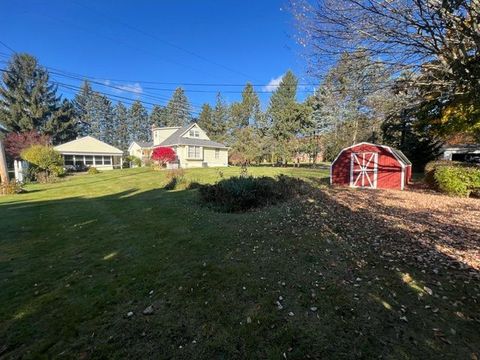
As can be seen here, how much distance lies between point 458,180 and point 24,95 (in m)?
49.9

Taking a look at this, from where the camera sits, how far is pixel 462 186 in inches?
394

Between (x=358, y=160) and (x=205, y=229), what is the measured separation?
10.8 m

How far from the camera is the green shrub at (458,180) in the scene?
9836mm

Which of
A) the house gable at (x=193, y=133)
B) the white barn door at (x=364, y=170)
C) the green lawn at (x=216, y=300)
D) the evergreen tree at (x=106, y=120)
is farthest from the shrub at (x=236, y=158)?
the evergreen tree at (x=106, y=120)

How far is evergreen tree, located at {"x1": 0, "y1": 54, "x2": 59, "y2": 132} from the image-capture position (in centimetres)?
3509

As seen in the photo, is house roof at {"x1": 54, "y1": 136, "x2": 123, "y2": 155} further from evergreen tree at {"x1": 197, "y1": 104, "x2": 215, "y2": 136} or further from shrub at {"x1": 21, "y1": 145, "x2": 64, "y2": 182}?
evergreen tree at {"x1": 197, "y1": 104, "x2": 215, "y2": 136}

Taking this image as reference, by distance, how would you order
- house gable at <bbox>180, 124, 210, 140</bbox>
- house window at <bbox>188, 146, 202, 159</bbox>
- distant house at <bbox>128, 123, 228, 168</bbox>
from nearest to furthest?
distant house at <bbox>128, 123, 228, 168</bbox>, house window at <bbox>188, 146, 202, 159</bbox>, house gable at <bbox>180, 124, 210, 140</bbox>

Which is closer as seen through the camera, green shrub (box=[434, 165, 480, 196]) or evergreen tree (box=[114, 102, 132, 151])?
green shrub (box=[434, 165, 480, 196])

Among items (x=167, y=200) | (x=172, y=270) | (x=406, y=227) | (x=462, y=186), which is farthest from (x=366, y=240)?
(x=462, y=186)

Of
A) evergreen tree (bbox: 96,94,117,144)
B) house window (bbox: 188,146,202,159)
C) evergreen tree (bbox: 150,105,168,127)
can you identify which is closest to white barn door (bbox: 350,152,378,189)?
house window (bbox: 188,146,202,159)

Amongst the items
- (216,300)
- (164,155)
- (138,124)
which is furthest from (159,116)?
(216,300)

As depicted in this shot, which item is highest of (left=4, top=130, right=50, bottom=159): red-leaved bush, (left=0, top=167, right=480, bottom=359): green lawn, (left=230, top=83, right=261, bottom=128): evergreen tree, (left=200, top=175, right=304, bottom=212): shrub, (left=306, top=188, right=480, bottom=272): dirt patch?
(left=230, top=83, right=261, bottom=128): evergreen tree

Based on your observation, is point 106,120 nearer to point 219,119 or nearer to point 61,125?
point 61,125

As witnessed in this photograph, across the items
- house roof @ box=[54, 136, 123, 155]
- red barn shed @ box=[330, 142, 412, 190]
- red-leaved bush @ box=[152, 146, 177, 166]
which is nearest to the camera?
red barn shed @ box=[330, 142, 412, 190]
